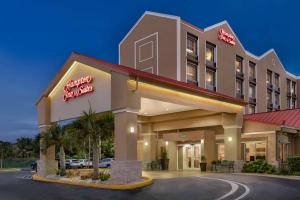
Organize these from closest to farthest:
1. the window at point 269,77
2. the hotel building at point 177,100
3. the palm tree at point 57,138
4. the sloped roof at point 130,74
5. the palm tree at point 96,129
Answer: the hotel building at point 177,100
the sloped roof at point 130,74
the palm tree at point 96,129
the palm tree at point 57,138
the window at point 269,77

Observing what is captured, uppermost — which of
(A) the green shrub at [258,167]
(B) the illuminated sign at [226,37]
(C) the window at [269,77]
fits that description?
(B) the illuminated sign at [226,37]

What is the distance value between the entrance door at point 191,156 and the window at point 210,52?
15.3 meters

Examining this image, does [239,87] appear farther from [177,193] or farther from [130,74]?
[177,193]

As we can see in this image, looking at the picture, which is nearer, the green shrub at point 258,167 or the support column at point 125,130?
the support column at point 125,130

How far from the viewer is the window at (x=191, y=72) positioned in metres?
43.4

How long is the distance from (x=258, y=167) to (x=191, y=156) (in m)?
7.41

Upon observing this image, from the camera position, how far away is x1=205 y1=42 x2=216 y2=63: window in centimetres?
4658

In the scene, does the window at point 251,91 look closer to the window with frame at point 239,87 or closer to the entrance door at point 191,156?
the window with frame at point 239,87

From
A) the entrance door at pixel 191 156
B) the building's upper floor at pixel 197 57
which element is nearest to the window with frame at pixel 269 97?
the building's upper floor at pixel 197 57

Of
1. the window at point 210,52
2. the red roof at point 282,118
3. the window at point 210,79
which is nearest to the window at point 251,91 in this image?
the window at point 210,79

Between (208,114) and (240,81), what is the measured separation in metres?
22.8

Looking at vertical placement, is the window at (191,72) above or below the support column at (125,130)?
above

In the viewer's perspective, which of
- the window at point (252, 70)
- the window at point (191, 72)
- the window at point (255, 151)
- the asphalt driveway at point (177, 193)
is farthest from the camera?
the window at point (252, 70)

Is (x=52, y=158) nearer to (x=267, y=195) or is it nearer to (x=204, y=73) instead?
(x=267, y=195)
